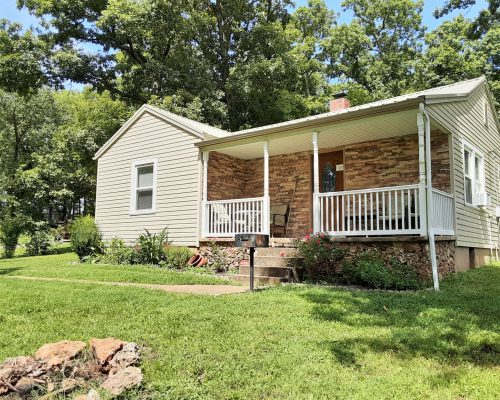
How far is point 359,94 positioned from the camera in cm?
2200

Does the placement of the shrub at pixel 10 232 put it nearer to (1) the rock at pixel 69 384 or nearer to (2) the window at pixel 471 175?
(1) the rock at pixel 69 384

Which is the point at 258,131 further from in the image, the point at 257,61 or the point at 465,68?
the point at 465,68

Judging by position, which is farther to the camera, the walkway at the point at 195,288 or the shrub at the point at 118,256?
the shrub at the point at 118,256

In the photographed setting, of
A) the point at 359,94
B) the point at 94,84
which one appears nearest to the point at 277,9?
the point at 359,94

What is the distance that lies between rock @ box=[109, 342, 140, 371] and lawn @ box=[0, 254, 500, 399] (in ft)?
0.51

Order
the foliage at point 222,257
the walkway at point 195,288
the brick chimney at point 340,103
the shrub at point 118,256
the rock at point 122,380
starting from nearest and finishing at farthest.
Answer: the rock at point 122,380
the walkway at point 195,288
the foliage at point 222,257
the shrub at point 118,256
the brick chimney at point 340,103

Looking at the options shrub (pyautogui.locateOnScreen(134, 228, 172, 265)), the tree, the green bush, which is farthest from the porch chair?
the tree

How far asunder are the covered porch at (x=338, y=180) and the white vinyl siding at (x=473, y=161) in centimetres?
34

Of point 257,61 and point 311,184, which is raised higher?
point 257,61

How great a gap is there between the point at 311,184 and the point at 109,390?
946cm

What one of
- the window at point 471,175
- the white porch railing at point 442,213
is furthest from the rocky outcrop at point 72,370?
the window at point 471,175

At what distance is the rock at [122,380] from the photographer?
2701 millimetres

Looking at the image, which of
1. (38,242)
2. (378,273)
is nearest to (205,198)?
(378,273)

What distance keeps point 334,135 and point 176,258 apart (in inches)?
185
